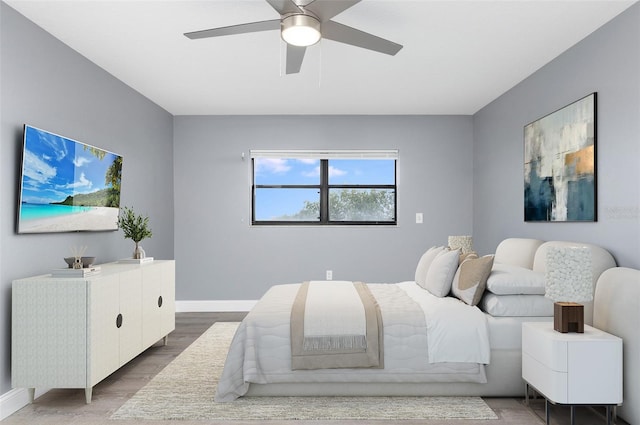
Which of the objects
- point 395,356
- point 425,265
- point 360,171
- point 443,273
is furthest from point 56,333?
point 360,171

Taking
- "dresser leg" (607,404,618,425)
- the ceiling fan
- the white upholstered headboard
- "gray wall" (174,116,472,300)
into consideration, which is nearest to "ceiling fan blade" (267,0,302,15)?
the ceiling fan

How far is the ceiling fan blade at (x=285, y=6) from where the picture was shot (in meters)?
2.31

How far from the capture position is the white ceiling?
111 inches

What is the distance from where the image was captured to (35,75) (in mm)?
3021

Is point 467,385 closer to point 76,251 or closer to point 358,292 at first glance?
point 358,292

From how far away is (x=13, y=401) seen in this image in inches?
109

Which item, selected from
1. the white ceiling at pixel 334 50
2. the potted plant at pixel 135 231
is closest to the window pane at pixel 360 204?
the white ceiling at pixel 334 50

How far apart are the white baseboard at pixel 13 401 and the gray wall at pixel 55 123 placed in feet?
0.14

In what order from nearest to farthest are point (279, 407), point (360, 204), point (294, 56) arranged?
point (279, 407)
point (294, 56)
point (360, 204)

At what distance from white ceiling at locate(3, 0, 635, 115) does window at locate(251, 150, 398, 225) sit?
2.78 ft

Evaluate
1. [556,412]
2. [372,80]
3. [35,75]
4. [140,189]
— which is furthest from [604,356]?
[140,189]

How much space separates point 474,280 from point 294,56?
76.4 inches

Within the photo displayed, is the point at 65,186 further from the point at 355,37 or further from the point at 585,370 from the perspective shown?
the point at 585,370

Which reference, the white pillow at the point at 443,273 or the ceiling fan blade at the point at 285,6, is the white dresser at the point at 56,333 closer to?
the ceiling fan blade at the point at 285,6
